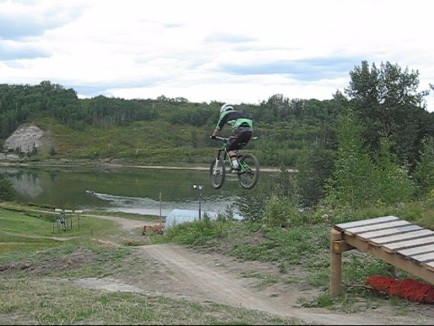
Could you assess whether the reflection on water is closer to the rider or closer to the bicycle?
the bicycle

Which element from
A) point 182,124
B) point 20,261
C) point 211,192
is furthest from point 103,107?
point 20,261

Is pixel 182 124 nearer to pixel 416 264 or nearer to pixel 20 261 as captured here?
pixel 20 261

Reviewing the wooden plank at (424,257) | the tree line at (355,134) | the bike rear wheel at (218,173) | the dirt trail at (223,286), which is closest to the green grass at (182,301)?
the dirt trail at (223,286)

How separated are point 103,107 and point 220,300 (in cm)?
17636

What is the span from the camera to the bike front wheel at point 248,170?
12.1m

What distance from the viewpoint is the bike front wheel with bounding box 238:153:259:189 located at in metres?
12.1

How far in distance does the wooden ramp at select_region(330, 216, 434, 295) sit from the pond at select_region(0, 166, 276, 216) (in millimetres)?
42271

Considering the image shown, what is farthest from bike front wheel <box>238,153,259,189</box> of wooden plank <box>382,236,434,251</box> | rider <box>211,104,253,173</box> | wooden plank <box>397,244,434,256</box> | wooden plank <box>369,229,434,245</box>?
wooden plank <box>397,244,434,256</box>

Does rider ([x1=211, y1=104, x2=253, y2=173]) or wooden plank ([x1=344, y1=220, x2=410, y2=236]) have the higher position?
rider ([x1=211, y1=104, x2=253, y2=173])

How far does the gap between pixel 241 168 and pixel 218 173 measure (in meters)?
0.88

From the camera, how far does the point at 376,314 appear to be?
30.7ft

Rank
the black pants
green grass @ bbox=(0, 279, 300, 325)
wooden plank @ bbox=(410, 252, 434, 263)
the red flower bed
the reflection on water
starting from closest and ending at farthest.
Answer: green grass @ bbox=(0, 279, 300, 325) < wooden plank @ bbox=(410, 252, 434, 263) < the red flower bed < the black pants < the reflection on water

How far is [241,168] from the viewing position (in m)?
12.2

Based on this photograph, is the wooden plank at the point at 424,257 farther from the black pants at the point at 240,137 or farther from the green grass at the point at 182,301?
the black pants at the point at 240,137
